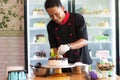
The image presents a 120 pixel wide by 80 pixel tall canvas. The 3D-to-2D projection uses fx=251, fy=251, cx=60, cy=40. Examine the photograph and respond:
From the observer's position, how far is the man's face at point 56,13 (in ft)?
8.42

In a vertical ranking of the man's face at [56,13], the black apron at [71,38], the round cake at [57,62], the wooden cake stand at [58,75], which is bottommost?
the wooden cake stand at [58,75]

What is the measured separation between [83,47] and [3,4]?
8.41 feet

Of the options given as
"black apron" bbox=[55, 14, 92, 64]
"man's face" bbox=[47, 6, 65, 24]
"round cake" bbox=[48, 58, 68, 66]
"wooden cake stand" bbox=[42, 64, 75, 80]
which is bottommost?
"wooden cake stand" bbox=[42, 64, 75, 80]

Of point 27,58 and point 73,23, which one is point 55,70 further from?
point 27,58

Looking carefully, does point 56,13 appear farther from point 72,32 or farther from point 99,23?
point 99,23

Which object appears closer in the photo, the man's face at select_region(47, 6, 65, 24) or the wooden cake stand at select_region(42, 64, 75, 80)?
the wooden cake stand at select_region(42, 64, 75, 80)

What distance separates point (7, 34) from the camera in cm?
483

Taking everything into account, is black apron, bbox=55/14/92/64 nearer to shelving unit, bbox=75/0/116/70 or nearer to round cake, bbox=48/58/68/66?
round cake, bbox=48/58/68/66

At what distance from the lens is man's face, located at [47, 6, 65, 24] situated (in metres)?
2.57

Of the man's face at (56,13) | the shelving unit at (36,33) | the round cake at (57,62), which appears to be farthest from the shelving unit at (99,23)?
the round cake at (57,62)

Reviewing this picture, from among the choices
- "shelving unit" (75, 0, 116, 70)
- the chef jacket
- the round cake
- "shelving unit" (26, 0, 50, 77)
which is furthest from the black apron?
"shelving unit" (75, 0, 116, 70)

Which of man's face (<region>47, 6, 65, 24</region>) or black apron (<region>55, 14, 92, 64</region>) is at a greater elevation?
man's face (<region>47, 6, 65, 24</region>)

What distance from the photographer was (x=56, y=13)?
8.52 ft

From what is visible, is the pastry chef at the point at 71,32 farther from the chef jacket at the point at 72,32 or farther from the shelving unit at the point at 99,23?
the shelving unit at the point at 99,23
